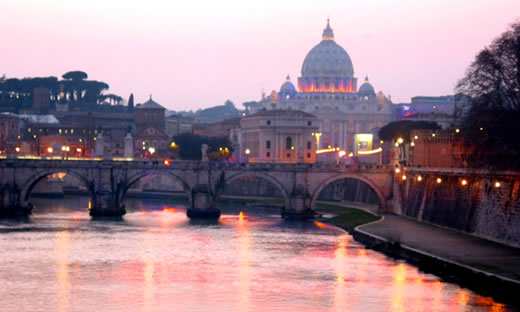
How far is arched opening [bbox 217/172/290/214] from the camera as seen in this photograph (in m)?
94.0

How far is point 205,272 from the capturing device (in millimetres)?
56594

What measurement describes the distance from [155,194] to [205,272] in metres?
65.3

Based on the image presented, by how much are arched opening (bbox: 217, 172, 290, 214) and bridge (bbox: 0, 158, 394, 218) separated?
0.79ft

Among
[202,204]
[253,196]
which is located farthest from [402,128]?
[202,204]

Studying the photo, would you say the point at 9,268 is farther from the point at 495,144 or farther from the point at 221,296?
the point at 495,144

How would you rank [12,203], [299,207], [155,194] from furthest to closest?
[155,194]
[12,203]
[299,207]

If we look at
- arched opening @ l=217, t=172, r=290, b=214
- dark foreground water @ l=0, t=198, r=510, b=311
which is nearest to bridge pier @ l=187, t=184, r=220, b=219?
arched opening @ l=217, t=172, r=290, b=214

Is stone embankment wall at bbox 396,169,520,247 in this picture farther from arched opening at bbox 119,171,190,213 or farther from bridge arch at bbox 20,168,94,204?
bridge arch at bbox 20,168,94,204

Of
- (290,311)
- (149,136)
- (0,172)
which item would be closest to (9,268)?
(290,311)

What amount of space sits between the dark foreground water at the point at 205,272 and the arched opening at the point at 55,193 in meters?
12.4

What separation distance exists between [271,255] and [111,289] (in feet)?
47.8

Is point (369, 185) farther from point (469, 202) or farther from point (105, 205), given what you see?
point (469, 202)

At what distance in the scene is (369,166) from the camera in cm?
9288

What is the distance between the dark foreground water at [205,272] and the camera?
47875mm
